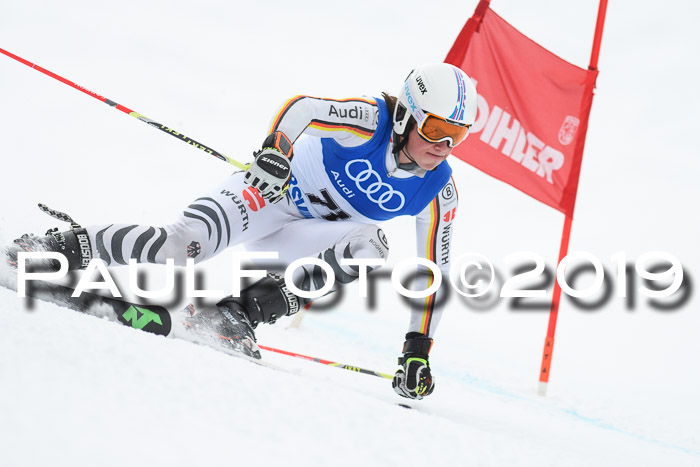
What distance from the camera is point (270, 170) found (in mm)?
2244

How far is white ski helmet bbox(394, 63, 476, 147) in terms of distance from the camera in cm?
252

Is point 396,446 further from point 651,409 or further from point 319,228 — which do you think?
point 651,409

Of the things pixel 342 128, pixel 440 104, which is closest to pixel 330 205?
pixel 342 128

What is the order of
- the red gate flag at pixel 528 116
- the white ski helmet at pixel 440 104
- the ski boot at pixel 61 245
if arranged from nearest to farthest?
the ski boot at pixel 61 245 < the white ski helmet at pixel 440 104 < the red gate flag at pixel 528 116

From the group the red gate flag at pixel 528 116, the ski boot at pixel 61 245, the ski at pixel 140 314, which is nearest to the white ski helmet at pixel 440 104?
the ski at pixel 140 314

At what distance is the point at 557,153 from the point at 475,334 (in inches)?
124

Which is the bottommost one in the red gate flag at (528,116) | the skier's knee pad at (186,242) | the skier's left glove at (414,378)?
the skier's left glove at (414,378)

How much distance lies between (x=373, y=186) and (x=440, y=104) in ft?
1.56

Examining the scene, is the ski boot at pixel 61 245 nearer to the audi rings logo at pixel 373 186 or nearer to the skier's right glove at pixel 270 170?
the skier's right glove at pixel 270 170

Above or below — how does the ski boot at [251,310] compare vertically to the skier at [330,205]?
below

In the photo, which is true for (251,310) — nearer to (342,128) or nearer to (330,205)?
(330,205)

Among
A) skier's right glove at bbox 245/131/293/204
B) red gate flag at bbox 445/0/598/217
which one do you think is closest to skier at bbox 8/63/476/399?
skier's right glove at bbox 245/131/293/204

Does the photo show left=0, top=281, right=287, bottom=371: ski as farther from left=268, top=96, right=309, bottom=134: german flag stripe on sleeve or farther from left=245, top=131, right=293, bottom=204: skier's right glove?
left=268, top=96, right=309, bottom=134: german flag stripe on sleeve

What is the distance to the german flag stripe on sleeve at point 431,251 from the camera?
285cm
